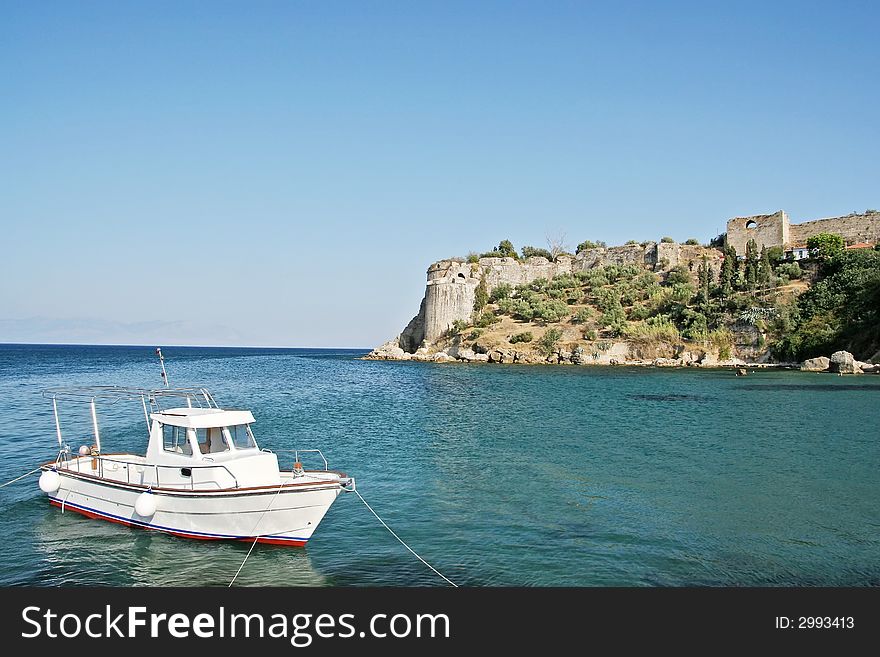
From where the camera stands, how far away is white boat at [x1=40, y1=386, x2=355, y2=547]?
33.7 feet

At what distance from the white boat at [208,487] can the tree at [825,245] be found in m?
64.4

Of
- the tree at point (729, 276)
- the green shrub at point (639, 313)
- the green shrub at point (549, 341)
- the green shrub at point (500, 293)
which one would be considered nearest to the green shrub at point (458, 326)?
the green shrub at point (500, 293)

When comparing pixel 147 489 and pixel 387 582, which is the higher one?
pixel 147 489

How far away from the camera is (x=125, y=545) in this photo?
10.7 metres

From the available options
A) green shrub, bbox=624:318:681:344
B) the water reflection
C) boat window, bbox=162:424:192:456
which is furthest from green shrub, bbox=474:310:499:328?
the water reflection

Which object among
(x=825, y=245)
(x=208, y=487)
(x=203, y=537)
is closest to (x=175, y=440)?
(x=208, y=487)

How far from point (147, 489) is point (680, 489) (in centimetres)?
1090

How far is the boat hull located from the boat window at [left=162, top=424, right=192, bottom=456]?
2.52ft

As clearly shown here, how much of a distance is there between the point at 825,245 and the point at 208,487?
2742 inches

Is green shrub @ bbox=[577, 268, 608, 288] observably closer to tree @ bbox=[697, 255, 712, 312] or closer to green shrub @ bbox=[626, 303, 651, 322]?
green shrub @ bbox=[626, 303, 651, 322]
